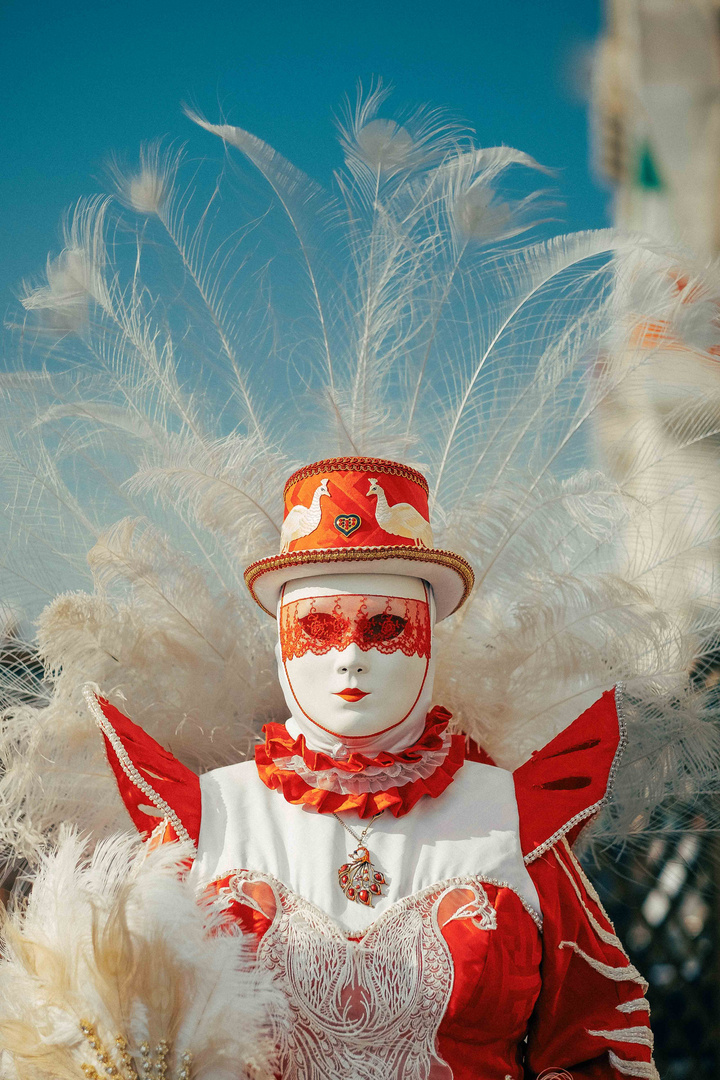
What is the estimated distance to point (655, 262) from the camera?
229 cm

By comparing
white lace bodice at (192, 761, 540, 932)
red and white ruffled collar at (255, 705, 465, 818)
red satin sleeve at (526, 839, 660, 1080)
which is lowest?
red satin sleeve at (526, 839, 660, 1080)

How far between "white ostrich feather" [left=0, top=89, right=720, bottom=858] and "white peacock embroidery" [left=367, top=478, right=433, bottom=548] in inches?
16.5

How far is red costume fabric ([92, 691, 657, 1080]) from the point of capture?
1717 mm

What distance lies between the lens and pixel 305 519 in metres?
2.01

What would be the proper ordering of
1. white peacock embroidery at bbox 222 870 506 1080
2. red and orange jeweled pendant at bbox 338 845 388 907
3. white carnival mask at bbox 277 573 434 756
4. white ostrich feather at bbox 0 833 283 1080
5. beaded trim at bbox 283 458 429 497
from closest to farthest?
white ostrich feather at bbox 0 833 283 1080 < white peacock embroidery at bbox 222 870 506 1080 < red and orange jeweled pendant at bbox 338 845 388 907 < white carnival mask at bbox 277 573 434 756 < beaded trim at bbox 283 458 429 497

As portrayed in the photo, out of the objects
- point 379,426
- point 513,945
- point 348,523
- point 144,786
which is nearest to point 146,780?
point 144,786

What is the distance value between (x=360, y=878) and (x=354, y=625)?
1.68 ft

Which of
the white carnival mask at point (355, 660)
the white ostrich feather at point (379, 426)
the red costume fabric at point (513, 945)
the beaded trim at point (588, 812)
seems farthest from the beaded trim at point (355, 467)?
the beaded trim at point (588, 812)

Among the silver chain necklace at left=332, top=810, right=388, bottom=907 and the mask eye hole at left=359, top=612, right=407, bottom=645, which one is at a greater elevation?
the mask eye hole at left=359, top=612, right=407, bottom=645

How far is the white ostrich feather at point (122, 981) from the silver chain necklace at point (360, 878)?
28 centimetres

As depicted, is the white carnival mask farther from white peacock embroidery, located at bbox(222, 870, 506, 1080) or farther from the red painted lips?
white peacock embroidery, located at bbox(222, 870, 506, 1080)

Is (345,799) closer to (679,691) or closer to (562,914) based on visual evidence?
(562,914)

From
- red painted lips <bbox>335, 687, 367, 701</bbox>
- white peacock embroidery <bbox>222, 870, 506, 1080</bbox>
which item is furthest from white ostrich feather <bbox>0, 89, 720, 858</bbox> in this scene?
white peacock embroidery <bbox>222, 870, 506, 1080</bbox>

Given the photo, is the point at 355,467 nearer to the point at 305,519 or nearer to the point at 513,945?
the point at 305,519
